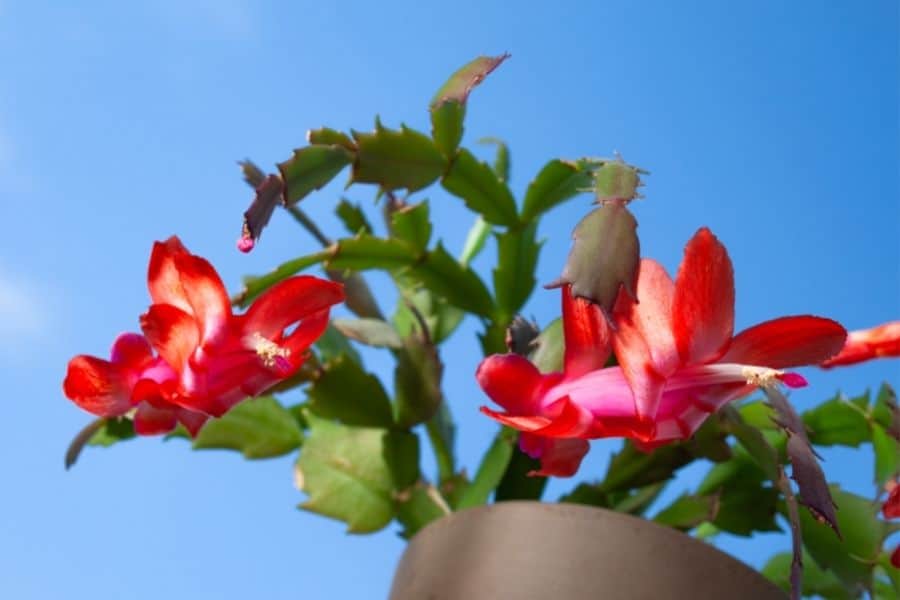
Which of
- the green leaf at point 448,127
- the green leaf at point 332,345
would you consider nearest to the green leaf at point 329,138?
the green leaf at point 448,127

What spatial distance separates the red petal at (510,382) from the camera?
651 millimetres

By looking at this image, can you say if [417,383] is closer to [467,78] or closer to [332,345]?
[332,345]

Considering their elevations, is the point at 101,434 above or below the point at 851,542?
above

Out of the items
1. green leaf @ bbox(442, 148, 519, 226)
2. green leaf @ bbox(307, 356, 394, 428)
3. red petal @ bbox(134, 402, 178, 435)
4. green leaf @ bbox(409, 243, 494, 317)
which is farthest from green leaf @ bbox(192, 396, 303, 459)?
red petal @ bbox(134, 402, 178, 435)

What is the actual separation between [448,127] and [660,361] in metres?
0.44

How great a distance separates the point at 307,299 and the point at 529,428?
19 centimetres

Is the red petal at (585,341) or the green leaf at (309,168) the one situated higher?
the green leaf at (309,168)

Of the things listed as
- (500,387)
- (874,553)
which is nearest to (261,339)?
(500,387)

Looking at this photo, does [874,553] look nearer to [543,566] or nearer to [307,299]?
[543,566]

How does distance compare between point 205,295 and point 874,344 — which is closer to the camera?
point 205,295

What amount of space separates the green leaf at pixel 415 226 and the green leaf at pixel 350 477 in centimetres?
22

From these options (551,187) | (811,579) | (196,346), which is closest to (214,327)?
(196,346)

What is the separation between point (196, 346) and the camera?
683 millimetres

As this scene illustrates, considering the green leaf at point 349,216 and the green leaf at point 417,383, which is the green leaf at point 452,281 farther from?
the green leaf at point 349,216
